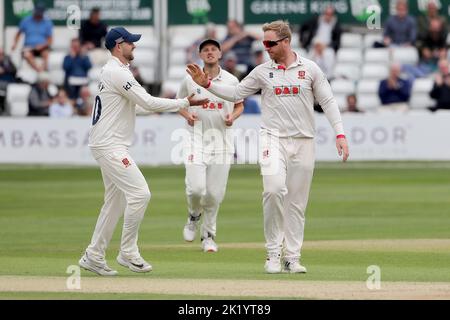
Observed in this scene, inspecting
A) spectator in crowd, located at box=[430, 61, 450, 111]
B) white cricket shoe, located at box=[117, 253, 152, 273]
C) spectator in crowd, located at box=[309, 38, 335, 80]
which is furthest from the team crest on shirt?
spectator in crowd, located at box=[309, 38, 335, 80]

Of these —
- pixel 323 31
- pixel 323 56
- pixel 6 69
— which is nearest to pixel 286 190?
pixel 323 56

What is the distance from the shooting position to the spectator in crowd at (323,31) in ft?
93.6

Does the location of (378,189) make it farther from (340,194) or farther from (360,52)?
(360,52)

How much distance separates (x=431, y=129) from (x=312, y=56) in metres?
3.55

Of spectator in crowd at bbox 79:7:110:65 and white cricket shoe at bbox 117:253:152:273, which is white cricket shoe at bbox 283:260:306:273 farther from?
spectator in crowd at bbox 79:7:110:65

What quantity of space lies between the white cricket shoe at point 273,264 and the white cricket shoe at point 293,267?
89 millimetres

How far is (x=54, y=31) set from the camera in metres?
30.2

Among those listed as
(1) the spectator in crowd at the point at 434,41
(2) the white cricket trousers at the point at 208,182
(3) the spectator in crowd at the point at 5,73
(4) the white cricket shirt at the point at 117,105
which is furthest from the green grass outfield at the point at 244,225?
(1) the spectator in crowd at the point at 434,41

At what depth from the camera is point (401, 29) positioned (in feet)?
93.5

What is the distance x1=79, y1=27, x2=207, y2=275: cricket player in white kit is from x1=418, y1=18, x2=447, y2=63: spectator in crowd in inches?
690

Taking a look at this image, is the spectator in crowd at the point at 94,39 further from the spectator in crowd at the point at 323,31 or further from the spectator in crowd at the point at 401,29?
the spectator in crowd at the point at 401,29

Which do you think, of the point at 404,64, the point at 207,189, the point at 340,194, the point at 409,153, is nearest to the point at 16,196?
the point at 340,194

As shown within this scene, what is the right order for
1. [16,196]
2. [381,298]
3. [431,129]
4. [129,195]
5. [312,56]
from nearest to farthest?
1. [381,298]
2. [129,195]
3. [16,196]
4. [431,129]
5. [312,56]

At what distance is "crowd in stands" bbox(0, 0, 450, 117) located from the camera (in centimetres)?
2736
